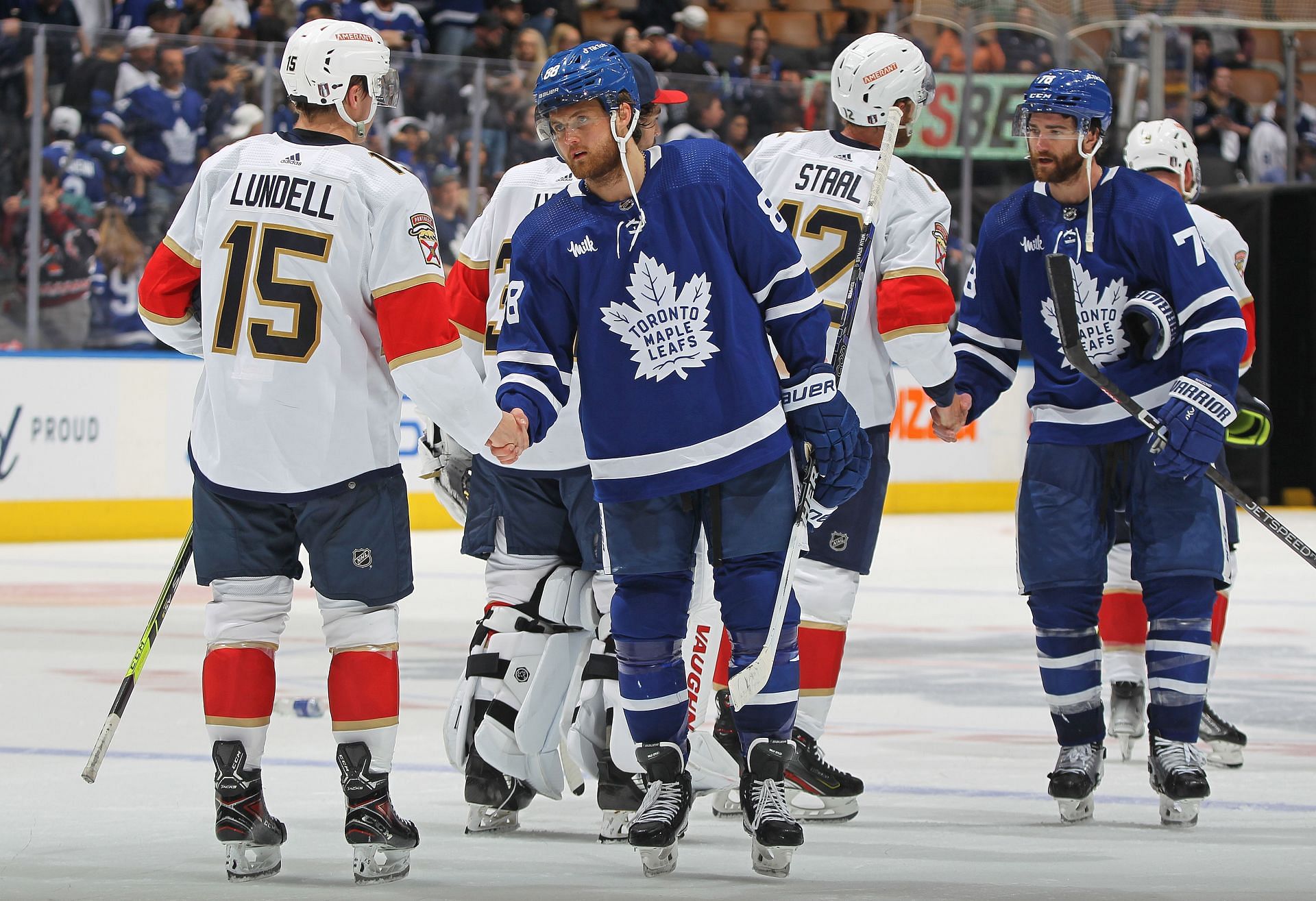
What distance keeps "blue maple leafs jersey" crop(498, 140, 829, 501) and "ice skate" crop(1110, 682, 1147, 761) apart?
179 centimetres

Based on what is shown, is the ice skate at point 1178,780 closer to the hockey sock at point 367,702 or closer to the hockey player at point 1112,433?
the hockey player at point 1112,433

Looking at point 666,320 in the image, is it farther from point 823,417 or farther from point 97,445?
point 97,445

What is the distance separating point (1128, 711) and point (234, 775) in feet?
7.83

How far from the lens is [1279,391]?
13227 millimetres

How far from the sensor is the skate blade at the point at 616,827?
3.73m

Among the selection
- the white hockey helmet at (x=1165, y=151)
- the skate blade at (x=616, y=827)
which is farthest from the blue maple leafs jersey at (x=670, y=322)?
the white hockey helmet at (x=1165, y=151)

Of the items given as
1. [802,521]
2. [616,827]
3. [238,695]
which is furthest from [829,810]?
[238,695]

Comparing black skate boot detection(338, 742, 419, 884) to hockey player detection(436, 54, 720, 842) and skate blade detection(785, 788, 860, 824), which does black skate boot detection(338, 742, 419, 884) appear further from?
skate blade detection(785, 788, 860, 824)

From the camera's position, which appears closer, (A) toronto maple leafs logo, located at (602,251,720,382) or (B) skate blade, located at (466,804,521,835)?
(A) toronto maple leafs logo, located at (602,251,720,382)

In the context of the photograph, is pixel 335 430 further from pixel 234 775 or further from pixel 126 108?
pixel 126 108

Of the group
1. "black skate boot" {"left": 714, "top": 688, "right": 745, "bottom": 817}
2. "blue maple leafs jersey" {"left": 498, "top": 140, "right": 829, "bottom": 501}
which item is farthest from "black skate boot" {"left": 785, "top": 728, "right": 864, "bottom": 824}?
"blue maple leafs jersey" {"left": 498, "top": 140, "right": 829, "bottom": 501}

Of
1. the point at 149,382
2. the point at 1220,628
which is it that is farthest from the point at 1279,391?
the point at 1220,628

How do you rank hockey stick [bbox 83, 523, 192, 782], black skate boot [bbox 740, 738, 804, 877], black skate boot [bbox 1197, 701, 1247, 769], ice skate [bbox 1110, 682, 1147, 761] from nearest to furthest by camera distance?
black skate boot [bbox 740, 738, 804, 877], hockey stick [bbox 83, 523, 192, 782], black skate boot [bbox 1197, 701, 1247, 769], ice skate [bbox 1110, 682, 1147, 761]

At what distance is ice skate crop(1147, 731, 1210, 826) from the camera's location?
3729mm
